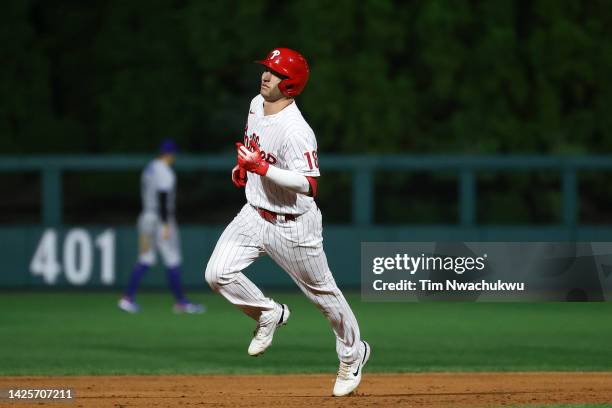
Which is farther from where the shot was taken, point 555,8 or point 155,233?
point 555,8

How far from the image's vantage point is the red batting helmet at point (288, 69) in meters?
7.62

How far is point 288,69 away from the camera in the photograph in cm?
763

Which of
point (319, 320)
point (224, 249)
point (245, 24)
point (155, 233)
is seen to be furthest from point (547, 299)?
point (224, 249)

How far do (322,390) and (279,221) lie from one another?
1.52 meters

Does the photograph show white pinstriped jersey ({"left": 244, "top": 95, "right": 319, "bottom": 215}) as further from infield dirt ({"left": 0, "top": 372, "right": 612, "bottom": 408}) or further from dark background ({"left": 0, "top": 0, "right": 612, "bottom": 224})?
dark background ({"left": 0, "top": 0, "right": 612, "bottom": 224})

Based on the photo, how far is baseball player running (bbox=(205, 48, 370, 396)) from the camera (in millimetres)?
7570

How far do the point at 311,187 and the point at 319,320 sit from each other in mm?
6893

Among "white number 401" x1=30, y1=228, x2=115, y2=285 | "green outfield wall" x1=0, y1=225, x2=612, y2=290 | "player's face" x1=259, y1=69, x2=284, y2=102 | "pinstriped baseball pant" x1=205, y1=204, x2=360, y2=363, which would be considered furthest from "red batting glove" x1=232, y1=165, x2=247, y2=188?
"white number 401" x1=30, y1=228, x2=115, y2=285

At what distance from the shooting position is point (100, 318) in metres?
14.5

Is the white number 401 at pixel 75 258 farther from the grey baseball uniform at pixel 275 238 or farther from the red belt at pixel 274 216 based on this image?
the red belt at pixel 274 216

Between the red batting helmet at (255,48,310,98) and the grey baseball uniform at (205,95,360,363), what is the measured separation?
12cm

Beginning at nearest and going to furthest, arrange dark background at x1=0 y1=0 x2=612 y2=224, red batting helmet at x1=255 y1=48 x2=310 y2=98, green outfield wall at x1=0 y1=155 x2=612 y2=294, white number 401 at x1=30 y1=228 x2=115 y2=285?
red batting helmet at x1=255 y1=48 x2=310 y2=98 < white number 401 at x1=30 y1=228 x2=115 y2=285 < green outfield wall at x1=0 y1=155 x2=612 y2=294 < dark background at x1=0 y1=0 x2=612 y2=224

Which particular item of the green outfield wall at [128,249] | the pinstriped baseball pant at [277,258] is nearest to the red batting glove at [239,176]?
the pinstriped baseball pant at [277,258]

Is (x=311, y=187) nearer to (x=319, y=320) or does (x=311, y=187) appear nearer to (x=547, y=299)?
(x=319, y=320)
